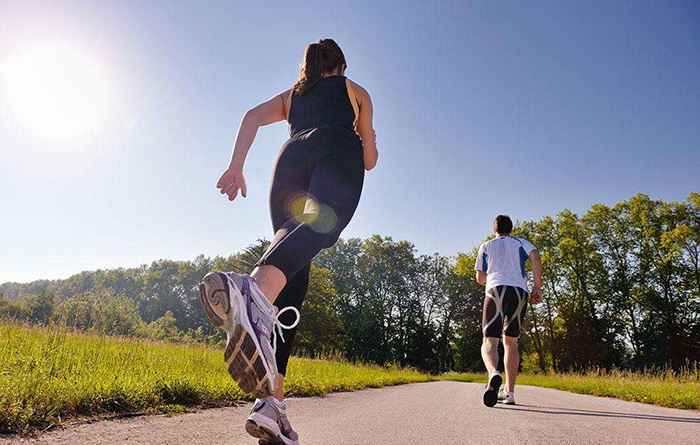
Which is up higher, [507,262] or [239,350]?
[507,262]

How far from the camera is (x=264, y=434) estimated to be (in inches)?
59.6

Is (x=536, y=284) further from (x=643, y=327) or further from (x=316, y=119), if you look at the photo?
(x=643, y=327)

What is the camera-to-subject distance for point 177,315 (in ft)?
290

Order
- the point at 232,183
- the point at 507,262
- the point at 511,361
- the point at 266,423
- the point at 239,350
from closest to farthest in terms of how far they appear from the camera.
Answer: the point at 239,350, the point at 266,423, the point at 232,183, the point at 511,361, the point at 507,262

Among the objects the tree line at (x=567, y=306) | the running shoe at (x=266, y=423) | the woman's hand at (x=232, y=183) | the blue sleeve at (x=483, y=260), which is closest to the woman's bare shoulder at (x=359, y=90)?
the woman's hand at (x=232, y=183)

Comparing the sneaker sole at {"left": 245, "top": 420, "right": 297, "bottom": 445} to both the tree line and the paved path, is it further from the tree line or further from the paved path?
the tree line

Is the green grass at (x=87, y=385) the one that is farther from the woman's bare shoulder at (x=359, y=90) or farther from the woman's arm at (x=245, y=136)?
the woman's bare shoulder at (x=359, y=90)

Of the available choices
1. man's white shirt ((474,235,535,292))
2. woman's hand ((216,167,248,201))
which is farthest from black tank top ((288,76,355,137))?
man's white shirt ((474,235,535,292))

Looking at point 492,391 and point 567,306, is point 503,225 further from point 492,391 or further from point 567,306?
point 567,306

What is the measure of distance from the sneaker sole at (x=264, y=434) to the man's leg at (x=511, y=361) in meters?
3.91

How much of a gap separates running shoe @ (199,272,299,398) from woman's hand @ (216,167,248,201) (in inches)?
24.8

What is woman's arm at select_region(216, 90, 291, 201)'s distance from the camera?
196 centimetres

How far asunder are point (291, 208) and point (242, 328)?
88cm

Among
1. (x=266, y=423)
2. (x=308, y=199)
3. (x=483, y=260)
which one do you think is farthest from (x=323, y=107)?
(x=483, y=260)
